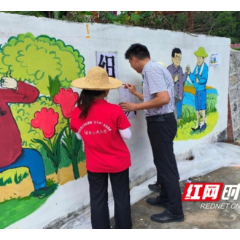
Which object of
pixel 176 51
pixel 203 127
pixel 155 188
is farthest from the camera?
pixel 203 127

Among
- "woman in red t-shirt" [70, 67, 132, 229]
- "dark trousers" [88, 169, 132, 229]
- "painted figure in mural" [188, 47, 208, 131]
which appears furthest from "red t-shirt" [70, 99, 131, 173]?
"painted figure in mural" [188, 47, 208, 131]

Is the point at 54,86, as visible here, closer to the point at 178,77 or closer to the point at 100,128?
the point at 100,128

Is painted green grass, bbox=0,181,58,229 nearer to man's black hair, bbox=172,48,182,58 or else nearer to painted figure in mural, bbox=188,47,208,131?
man's black hair, bbox=172,48,182,58

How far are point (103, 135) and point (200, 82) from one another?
3.02 metres

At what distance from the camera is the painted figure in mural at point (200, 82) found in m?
4.57

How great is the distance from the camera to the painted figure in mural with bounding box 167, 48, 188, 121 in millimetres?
4008

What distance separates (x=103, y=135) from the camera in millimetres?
2234

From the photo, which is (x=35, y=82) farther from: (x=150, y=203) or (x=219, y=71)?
(x=219, y=71)

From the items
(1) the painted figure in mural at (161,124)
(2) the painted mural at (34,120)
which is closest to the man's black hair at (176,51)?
(1) the painted figure in mural at (161,124)

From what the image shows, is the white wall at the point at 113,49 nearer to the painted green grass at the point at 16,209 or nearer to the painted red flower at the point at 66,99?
the painted green grass at the point at 16,209

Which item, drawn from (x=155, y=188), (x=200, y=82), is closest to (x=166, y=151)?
(x=155, y=188)

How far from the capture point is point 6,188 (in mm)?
2258

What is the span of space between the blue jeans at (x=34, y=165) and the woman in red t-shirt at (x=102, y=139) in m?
0.47

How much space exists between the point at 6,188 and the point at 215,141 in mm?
4252
